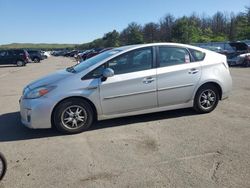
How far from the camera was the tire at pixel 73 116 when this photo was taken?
20.7 ft

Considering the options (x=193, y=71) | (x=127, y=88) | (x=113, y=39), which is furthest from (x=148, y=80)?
(x=113, y=39)

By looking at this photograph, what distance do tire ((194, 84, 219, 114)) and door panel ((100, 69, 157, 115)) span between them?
1.08 metres

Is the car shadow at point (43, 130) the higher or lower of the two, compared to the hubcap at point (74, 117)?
lower

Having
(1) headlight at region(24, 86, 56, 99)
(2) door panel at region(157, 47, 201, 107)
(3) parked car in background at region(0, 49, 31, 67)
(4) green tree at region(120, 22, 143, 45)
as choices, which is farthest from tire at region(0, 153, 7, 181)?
(4) green tree at region(120, 22, 143, 45)

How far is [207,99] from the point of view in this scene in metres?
7.51

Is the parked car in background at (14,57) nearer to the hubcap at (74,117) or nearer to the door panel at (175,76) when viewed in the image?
the door panel at (175,76)

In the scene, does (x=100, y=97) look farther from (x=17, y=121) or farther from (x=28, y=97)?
(x=17, y=121)

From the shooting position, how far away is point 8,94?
40.8ft

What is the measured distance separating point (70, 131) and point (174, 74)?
243 centimetres

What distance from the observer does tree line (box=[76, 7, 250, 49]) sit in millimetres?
81500

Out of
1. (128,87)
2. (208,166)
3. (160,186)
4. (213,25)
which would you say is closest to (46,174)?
(160,186)

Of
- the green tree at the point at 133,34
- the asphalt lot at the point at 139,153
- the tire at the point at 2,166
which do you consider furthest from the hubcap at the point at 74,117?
the green tree at the point at 133,34

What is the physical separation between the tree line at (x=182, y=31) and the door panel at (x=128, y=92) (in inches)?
2966

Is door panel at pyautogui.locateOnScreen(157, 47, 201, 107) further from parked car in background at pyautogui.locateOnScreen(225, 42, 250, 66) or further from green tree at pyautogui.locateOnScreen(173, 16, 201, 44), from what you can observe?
green tree at pyautogui.locateOnScreen(173, 16, 201, 44)
